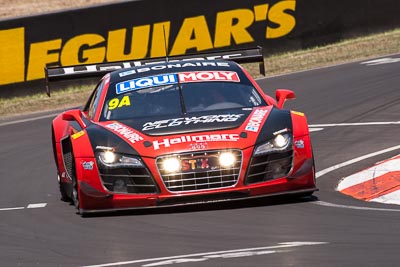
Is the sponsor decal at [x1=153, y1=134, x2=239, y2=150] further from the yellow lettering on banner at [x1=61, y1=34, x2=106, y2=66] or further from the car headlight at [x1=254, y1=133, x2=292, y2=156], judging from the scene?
the yellow lettering on banner at [x1=61, y1=34, x2=106, y2=66]

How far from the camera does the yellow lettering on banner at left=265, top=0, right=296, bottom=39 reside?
80.5ft

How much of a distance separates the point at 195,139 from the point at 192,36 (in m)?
13.4

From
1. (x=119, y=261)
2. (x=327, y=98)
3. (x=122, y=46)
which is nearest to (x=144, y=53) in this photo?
(x=122, y=46)

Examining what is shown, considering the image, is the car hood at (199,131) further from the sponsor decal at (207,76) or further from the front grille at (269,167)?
the sponsor decal at (207,76)

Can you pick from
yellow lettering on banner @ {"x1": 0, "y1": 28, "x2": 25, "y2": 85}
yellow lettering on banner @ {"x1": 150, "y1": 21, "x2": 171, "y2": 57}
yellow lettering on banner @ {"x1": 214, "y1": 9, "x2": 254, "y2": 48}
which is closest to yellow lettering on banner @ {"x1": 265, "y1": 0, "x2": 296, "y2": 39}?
yellow lettering on banner @ {"x1": 214, "y1": 9, "x2": 254, "y2": 48}

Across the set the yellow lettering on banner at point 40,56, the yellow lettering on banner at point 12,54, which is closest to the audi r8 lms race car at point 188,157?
the yellow lettering on banner at point 12,54

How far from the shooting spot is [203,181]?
10.4 m

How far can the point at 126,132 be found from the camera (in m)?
10.8

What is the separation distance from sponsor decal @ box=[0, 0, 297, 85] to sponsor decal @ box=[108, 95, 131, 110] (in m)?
9.36

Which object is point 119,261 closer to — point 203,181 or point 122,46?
point 203,181

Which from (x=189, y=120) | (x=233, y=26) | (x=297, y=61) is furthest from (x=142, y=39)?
(x=189, y=120)

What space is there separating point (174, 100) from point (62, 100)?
10988 mm

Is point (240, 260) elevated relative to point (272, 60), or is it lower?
lower

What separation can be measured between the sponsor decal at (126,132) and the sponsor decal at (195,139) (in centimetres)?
19
